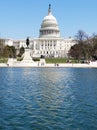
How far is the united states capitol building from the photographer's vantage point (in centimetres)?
17812

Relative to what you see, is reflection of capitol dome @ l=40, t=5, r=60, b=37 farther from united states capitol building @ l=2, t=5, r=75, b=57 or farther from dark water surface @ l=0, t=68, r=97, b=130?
dark water surface @ l=0, t=68, r=97, b=130

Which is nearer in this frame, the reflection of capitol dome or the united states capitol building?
the reflection of capitol dome

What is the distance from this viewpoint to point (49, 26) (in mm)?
176500

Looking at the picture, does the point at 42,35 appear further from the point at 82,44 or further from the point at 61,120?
the point at 61,120

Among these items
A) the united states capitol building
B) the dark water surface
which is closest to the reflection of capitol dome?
the united states capitol building

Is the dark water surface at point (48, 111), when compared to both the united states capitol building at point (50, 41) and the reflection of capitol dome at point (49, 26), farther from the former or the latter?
the united states capitol building at point (50, 41)

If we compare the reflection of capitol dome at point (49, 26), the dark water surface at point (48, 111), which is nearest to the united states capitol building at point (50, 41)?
the reflection of capitol dome at point (49, 26)

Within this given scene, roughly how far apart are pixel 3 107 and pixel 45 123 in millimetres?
3880

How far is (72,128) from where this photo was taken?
13.6 meters

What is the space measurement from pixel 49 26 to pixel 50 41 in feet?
48.9

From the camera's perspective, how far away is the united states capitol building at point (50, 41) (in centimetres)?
17812

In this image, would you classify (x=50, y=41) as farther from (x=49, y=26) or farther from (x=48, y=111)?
(x=48, y=111)

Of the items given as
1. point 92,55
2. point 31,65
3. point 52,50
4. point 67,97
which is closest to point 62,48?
point 52,50

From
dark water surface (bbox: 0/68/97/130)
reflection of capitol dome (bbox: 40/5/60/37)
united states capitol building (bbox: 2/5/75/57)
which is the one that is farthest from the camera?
united states capitol building (bbox: 2/5/75/57)
